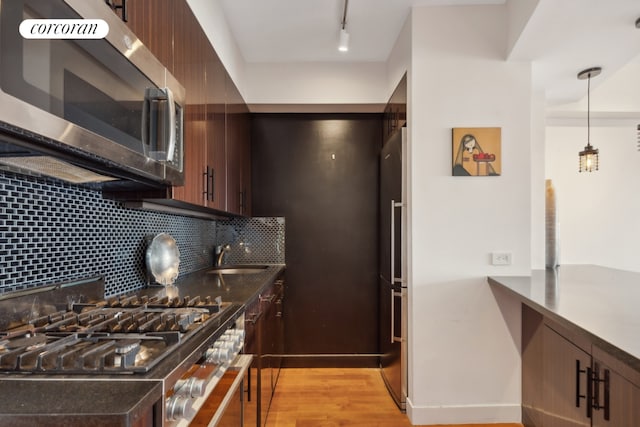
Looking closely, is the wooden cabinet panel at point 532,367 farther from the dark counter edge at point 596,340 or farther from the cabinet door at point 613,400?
the cabinet door at point 613,400

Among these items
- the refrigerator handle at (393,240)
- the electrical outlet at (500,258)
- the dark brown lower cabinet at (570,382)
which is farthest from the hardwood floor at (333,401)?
the electrical outlet at (500,258)

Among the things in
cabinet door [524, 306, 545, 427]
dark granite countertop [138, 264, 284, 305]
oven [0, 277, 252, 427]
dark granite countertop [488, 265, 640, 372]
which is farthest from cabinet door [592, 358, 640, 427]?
dark granite countertop [138, 264, 284, 305]

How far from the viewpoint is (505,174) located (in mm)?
2521

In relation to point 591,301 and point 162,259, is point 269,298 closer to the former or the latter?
point 162,259

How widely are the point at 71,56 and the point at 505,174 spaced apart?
7.83ft

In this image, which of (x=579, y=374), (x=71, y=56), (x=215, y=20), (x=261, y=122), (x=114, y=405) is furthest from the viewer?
(x=261, y=122)

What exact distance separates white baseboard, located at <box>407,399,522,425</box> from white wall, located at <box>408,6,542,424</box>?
0.31 feet

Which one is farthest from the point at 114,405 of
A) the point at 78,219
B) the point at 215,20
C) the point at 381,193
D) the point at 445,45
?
the point at 381,193

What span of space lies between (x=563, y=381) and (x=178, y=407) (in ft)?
5.65

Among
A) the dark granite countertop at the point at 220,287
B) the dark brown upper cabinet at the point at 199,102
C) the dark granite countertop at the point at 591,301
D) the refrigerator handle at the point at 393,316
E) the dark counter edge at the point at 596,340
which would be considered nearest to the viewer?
the dark counter edge at the point at 596,340

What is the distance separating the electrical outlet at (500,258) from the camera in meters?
2.51

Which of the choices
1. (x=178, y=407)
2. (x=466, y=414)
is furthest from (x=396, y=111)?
(x=178, y=407)

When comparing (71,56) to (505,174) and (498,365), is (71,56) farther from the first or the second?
(498,365)

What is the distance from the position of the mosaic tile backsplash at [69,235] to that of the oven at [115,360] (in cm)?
7
